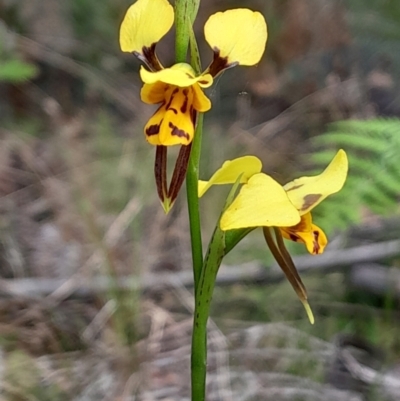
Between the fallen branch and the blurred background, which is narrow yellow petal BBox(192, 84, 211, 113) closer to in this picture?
the blurred background

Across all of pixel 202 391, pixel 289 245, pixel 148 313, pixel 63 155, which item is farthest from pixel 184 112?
pixel 63 155

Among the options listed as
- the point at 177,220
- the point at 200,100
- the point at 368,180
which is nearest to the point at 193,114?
the point at 200,100

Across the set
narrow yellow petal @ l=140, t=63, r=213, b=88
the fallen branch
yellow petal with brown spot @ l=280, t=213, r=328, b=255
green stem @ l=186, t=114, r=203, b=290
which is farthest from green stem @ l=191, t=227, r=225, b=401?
the fallen branch

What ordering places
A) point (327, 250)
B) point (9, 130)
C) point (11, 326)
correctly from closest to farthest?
point (11, 326) < point (327, 250) < point (9, 130)

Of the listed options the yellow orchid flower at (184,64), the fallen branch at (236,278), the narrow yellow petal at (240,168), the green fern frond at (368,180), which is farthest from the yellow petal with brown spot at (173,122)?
the fallen branch at (236,278)

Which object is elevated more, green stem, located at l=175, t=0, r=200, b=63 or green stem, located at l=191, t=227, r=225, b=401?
green stem, located at l=175, t=0, r=200, b=63

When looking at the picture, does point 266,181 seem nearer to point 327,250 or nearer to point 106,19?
point 327,250

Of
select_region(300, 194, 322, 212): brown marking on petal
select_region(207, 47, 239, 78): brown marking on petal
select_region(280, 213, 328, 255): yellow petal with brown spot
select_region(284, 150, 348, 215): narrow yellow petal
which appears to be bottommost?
select_region(280, 213, 328, 255): yellow petal with brown spot
